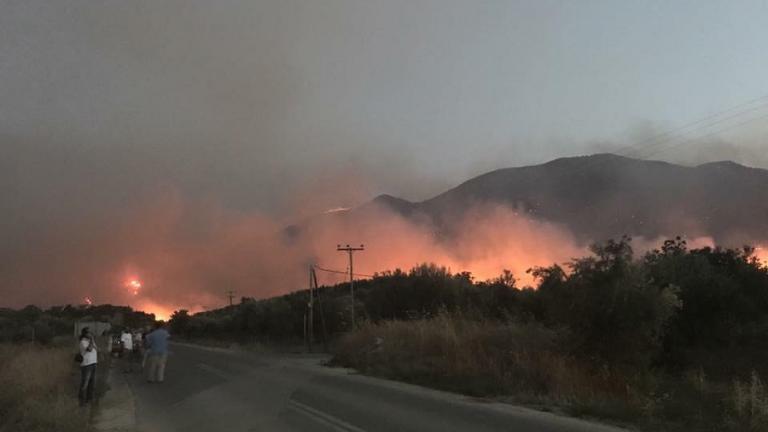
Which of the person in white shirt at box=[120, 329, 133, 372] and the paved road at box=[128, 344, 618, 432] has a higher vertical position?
the person in white shirt at box=[120, 329, 133, 372]

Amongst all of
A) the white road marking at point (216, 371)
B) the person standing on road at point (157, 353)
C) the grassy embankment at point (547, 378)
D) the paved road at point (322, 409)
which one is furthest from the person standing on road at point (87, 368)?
the grassy embankment at point (547, 378)

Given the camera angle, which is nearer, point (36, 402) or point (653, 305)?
point (36, 402)

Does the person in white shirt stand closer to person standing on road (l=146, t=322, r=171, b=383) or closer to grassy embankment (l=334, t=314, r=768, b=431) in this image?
person standing on road (l=146, t=322, r=171, b=383)

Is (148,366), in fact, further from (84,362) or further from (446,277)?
(446,277)

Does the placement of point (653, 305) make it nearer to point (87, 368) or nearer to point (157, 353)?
point (87, 368)

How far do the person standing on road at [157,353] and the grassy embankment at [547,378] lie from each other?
7447 millimetres

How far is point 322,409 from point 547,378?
19.8 feet

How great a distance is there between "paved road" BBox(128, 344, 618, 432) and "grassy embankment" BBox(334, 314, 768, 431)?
111 cm

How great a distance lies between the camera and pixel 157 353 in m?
21.0

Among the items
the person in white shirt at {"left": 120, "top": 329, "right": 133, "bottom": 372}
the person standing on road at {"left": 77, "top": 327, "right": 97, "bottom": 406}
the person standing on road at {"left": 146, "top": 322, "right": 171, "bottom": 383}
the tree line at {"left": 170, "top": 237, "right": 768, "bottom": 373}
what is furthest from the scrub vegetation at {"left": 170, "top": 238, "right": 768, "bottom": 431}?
the person in white shirt at {"left": 120, "top": 329, "right": 133, "bottom": 372}

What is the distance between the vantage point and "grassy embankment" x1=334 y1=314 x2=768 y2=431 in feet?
36.5

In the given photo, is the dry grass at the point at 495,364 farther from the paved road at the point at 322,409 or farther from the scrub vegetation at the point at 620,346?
the paved road at the point at 322,409

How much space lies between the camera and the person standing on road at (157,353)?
814 inches

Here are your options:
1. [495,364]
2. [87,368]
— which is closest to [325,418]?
[87,368]
